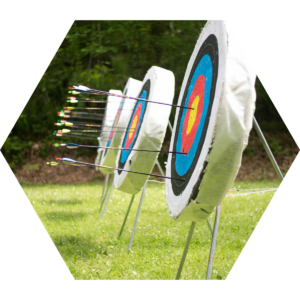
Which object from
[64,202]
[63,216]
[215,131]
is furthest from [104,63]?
[215,131]

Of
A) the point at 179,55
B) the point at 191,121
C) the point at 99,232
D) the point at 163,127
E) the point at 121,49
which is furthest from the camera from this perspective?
the point at 121,49

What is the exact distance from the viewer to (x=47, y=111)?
8359mm

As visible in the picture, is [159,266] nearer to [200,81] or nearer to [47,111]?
[200,81]

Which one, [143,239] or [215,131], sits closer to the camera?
[215,131]

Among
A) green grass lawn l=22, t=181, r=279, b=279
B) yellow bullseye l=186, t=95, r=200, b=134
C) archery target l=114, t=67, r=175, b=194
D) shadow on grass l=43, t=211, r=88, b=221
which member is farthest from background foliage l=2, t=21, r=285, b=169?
yellow bullseye l=186, t=95, r=200, b=134

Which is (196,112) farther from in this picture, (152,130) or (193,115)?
(152,130)

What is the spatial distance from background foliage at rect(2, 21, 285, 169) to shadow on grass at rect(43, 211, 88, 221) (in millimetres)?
4084

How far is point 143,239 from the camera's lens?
2951 millimetres

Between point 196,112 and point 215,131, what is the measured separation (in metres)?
0.46

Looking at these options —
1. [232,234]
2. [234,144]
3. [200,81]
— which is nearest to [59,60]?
[232,234]

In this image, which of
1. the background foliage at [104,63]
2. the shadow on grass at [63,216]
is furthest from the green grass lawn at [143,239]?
the background foliage at [104,63]

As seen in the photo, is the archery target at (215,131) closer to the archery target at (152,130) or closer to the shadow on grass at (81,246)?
the archery target at (152,130)

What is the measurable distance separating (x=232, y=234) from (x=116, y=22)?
23.0 feet

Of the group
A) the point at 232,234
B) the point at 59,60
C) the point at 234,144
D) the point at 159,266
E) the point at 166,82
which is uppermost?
the point at 234,144
